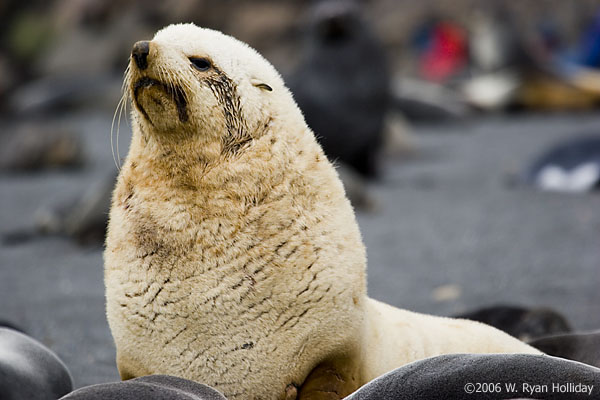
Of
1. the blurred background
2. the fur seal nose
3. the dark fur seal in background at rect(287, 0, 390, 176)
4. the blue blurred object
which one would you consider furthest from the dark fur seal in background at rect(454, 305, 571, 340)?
the blue blurred object

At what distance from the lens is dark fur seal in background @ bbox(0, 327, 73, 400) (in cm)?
288

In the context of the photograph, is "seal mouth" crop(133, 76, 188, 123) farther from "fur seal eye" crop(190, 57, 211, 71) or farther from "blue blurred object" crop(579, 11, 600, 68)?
"blue blurred object" crop(579, 11, 600, 68)

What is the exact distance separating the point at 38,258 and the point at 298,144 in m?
5.19

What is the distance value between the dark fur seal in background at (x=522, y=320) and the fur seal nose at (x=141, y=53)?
2.06m

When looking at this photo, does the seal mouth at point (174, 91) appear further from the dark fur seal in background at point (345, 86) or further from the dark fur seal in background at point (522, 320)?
the dark fur seal in background at point (345, 86)

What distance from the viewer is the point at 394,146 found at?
1321 cm

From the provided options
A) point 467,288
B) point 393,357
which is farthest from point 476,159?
point 393,357

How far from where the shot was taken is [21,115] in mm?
18297

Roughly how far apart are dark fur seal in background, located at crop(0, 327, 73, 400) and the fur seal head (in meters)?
0.95

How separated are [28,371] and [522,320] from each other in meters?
2.21

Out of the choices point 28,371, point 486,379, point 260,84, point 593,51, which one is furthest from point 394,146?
point 486,379

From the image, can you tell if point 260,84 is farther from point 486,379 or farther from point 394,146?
point 394,146

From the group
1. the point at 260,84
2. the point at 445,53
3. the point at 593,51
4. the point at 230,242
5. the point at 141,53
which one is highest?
the point at 141,53

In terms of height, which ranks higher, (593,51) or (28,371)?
(28,371)
